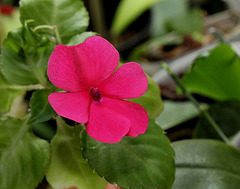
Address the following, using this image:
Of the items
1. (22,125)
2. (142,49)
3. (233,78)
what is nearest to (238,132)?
(233,78)

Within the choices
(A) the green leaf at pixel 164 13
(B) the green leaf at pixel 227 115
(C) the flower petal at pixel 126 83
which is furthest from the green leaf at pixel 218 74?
(A) the green leaf at pixel 164 13

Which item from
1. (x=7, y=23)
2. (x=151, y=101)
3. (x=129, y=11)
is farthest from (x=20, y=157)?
(x=129, y=11)

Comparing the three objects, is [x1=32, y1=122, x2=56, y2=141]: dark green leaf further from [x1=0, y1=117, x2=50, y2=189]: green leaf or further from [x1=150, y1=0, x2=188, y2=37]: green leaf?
[x1=150, y1=0, x2=188, y2=37]: green leaf

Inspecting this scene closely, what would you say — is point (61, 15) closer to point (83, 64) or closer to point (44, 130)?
point (83, 64)

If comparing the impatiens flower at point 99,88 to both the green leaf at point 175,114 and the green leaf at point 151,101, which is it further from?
the green leaf at point 175,114

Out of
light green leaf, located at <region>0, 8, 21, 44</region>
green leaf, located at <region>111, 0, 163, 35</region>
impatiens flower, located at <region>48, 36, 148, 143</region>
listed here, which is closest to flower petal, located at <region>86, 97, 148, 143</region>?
impatiens flower, located at <region>48, 36, 148, 143</region>
